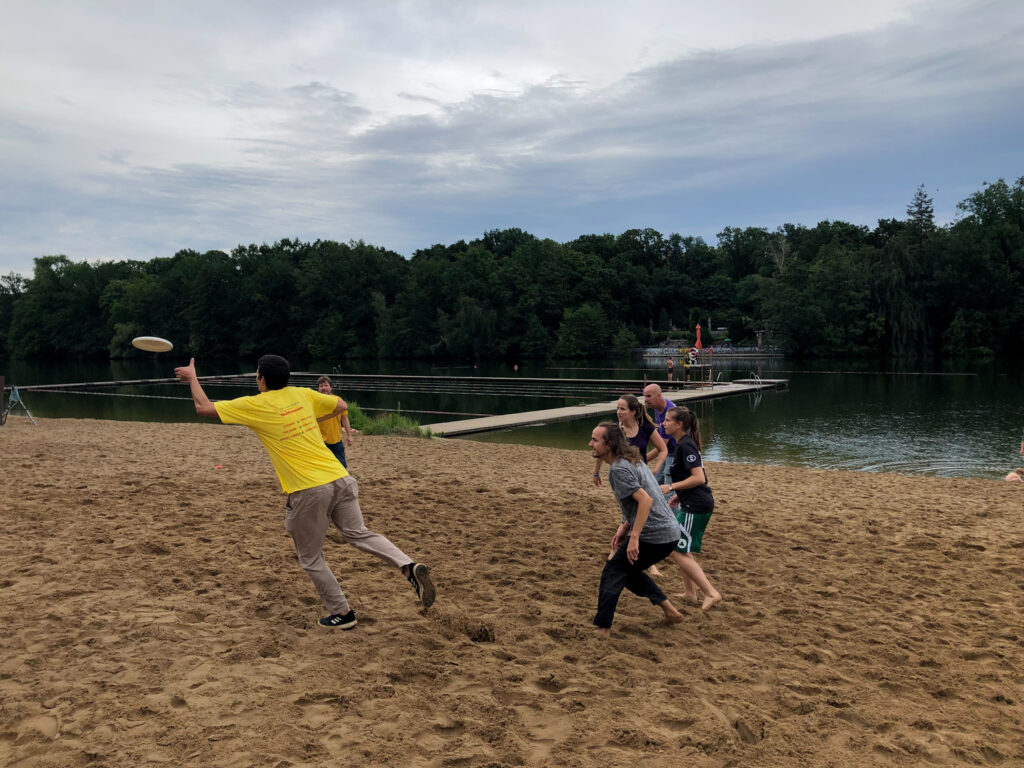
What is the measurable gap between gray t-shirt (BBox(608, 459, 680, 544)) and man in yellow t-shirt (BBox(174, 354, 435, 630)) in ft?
4.34

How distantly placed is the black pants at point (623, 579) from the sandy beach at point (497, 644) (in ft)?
0.56

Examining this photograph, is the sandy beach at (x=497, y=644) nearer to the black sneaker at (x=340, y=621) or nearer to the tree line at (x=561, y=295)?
the black sneaker at (x=340, y=621)

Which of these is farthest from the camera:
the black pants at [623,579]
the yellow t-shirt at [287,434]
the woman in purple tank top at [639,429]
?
the woman in purple tank top at [639,429]

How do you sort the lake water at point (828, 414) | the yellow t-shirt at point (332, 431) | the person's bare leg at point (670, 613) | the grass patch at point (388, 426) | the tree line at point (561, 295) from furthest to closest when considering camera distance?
1. the tree line at point (561, 295)
2. the lake water at point (828, 414)
3. the grass patch at point (388, 426)
4. the yellow t-shirt at point (332, 431)
5. the person's bare leg at point (670, 613)

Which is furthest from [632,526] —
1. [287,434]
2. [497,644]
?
[287,434]

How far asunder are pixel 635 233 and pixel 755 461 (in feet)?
259

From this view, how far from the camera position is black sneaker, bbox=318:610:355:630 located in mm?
4586

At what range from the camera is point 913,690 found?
13.1ft

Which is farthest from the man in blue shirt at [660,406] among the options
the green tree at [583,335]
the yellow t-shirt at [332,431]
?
the green tree at [583,335]

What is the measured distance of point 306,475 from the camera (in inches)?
170

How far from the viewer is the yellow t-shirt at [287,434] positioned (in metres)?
4.30

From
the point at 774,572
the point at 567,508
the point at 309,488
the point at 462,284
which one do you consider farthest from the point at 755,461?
the point at 462,284

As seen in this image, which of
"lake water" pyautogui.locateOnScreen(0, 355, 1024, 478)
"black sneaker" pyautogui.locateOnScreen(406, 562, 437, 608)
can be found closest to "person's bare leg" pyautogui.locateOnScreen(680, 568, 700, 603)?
"black sneaker" pyautogui.locateOnScreen(406, 562, 437, 608)

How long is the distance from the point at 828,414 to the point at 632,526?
72.7 ft
